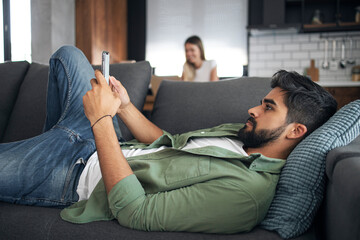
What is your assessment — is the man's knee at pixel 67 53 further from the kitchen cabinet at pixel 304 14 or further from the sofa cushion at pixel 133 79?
the kitchen cabinet at pixel 304 14

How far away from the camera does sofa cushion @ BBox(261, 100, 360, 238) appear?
879 mm

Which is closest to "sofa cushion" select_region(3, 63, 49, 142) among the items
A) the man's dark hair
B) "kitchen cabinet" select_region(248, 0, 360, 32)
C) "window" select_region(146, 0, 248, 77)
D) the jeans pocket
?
the jeans pocket

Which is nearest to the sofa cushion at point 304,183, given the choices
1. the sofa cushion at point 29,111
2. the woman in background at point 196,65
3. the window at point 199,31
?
the sofa cushion at point 29,111

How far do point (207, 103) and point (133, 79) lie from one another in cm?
44

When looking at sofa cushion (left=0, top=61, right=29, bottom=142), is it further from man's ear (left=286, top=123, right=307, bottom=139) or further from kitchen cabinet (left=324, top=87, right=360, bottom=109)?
kitchen cabinet (left=324, top=87, right=360, bottom=109)

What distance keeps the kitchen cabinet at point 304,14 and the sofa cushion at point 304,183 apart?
11.9 ft

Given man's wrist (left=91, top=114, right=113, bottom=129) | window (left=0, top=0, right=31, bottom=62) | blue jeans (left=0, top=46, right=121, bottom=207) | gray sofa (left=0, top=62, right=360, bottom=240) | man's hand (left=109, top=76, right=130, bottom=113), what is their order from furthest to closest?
A: window (left=0, top=0, right=31, bottom=62) < man's hand (left=109, top=76, right=130, bottom=113) < blue jeans (left=0, top=46, right=121, bottom=207) < man's wrist (left=91, top=114, right=113, bottom=129) < gray sofa (left=0, top=62, right=360, bottom=240)

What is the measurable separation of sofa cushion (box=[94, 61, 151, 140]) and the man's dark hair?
81cm

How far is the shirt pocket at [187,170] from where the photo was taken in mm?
926

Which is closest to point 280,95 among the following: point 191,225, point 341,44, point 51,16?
point 191,225

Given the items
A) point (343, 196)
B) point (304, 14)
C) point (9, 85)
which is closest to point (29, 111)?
point (9, 85)

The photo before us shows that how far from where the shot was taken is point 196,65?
357 centimetres

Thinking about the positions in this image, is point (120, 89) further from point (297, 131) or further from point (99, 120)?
point (297, 131)

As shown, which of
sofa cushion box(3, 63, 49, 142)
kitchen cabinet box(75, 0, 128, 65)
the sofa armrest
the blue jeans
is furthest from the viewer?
kitchen cabinet box(75, 0, 128, 65)
